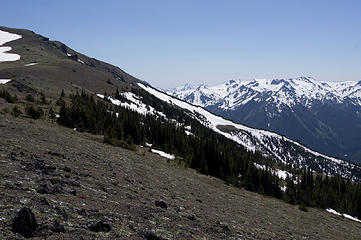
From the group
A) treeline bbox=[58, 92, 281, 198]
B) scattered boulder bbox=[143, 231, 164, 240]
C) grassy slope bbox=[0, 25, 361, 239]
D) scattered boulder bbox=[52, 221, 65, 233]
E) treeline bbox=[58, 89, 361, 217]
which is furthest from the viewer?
treeline bbox=[58, 89, 361, 217]

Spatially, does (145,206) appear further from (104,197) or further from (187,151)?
(187,151)

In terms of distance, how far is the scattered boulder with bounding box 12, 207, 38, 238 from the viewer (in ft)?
36.5

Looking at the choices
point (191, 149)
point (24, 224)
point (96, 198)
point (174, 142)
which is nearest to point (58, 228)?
point (24, 224)

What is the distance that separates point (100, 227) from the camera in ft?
44.2

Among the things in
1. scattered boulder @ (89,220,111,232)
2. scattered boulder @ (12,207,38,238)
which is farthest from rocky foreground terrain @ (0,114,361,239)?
scattered boulder @ (12,207,38,238)

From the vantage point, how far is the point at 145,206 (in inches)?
811

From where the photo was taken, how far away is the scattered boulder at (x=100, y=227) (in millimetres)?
13275

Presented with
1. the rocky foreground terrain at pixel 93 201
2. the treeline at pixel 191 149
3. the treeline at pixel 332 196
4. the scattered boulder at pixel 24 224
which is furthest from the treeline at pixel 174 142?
the scattered boulder at pixel 24 224

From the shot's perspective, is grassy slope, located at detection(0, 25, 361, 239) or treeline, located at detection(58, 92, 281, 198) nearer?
grassy slope, located at detection(0, 25, 361, 239)

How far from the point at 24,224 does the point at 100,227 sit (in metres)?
3.36

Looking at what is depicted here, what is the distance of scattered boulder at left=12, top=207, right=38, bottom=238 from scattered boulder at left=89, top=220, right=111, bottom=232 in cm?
252

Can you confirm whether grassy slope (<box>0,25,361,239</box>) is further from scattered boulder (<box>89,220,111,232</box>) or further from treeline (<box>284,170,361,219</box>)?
treeline (<box>284,170,361,219</box>)

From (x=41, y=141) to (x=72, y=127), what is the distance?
95.5ft

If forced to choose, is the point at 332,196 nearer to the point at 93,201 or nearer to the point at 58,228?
the point at 93,201
